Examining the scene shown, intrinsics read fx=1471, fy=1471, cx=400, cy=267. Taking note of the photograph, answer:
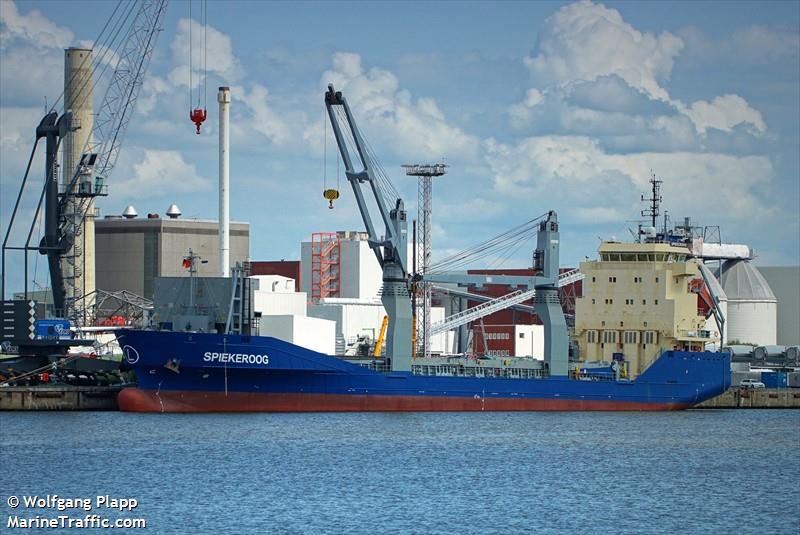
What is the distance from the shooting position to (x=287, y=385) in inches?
2264

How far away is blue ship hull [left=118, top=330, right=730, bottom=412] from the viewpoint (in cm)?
5609

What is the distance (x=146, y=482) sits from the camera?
1559 inches

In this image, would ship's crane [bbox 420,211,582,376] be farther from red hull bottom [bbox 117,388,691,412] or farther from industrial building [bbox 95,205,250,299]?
industrial building [bbox 95,205,250,299]

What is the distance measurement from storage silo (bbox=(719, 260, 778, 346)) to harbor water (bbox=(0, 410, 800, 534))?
4138 cm

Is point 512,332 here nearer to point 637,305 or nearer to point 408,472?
point 637,305

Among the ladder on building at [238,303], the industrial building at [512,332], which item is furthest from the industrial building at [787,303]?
the ladder on building at [238,303]

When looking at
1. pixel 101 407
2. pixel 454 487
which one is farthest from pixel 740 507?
pixel 101 407

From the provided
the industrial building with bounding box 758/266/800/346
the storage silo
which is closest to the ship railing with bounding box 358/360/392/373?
the storage silo

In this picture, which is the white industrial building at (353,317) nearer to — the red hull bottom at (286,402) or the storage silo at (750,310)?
the red hull bottom at (286,402)

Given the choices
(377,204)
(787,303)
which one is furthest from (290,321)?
(787,303)

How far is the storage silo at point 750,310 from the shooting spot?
9956cm

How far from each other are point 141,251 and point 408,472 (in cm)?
6451

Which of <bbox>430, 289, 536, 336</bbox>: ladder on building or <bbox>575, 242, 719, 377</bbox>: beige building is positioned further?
<bbox>430, 289, 536, 336</bbox>: ladder on building

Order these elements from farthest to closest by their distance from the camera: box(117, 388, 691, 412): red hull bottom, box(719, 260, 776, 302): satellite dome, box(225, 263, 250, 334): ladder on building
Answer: box(719, 260, 776, 302): satellite dome → box(225, 263, 250, 334): ladder on building → box(117, 388, 691, 412): red hull bottom
